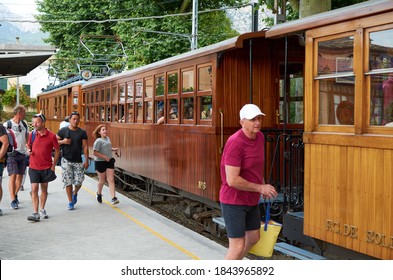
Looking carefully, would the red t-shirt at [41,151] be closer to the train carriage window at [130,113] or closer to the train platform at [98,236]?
the train platform at [98,236]

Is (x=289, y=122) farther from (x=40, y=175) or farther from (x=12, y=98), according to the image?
(x=12, y=98)

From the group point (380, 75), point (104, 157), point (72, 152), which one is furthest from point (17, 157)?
point (380, 75)

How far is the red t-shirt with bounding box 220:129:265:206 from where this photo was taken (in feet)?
17.0

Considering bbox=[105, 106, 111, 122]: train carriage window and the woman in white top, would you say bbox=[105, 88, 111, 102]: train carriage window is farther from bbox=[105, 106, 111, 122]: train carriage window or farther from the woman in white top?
the woman in white top

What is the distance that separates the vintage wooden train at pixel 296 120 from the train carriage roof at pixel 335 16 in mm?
14

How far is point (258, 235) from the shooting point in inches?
219

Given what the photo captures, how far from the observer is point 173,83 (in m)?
10.6

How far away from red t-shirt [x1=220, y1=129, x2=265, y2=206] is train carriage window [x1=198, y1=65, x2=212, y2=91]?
3711 millimetres

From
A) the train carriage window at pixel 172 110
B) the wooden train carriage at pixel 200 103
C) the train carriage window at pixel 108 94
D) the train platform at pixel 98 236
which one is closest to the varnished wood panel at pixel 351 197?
the train platform at pixel 98 236

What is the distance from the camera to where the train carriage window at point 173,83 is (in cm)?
1041

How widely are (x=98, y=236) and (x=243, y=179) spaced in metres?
3.90

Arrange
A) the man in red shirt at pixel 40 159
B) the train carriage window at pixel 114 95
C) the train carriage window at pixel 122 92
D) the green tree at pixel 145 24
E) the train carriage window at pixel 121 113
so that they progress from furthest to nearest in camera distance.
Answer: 1. the green tree at pixel 145 24
2. the train carriage window at pixel 114 95
3. the train carriage window at pixel 121 113
4. the train carriage window at pixel 122 92
5. the man in red shirt at pixel 40 159

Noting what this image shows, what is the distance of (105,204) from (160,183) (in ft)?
3.95

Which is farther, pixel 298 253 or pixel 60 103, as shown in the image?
→ pixel 60 103
